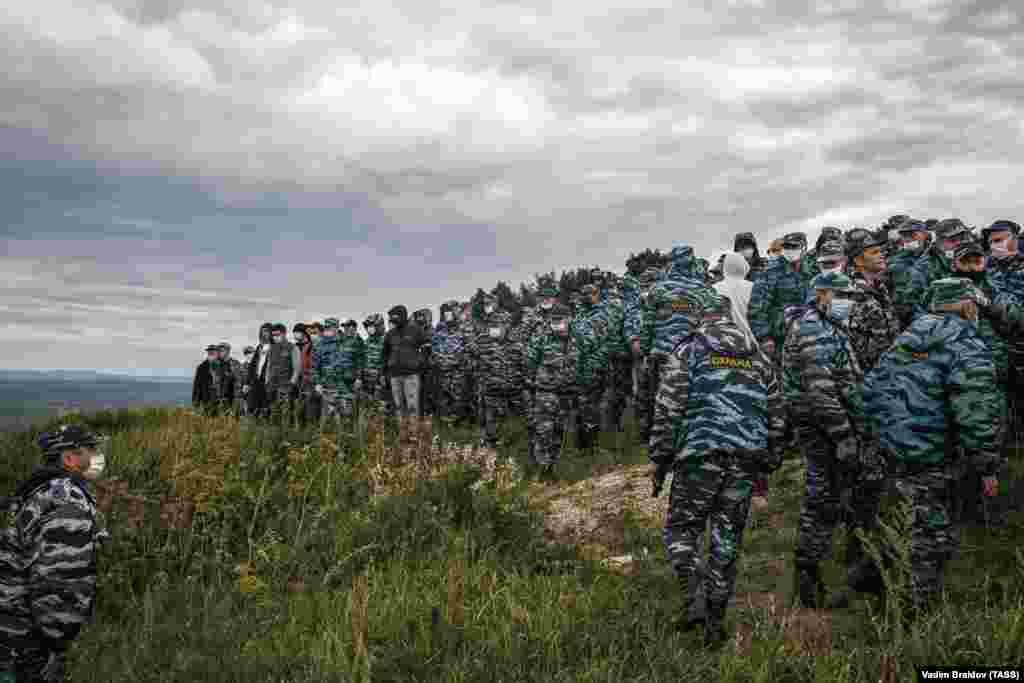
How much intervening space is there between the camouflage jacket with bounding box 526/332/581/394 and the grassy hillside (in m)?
2.47

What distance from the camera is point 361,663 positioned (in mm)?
4133

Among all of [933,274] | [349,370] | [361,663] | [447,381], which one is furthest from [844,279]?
[447,381]

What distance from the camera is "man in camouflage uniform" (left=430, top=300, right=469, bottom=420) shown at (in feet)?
57.9

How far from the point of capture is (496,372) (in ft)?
48.5

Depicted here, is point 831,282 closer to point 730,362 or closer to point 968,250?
point 968,250

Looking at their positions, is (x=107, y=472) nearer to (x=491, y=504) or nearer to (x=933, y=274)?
(x=491, y=504)

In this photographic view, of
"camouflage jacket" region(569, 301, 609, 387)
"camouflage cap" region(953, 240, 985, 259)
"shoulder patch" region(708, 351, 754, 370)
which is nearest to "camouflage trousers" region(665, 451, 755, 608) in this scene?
→ "shoulder patch" region(708, 351, 754, 370)

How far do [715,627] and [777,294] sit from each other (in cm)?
619

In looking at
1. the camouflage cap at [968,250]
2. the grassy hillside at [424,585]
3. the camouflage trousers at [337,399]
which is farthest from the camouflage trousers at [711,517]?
the camouflage trousers at [337,399]

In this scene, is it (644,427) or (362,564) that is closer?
(362,564)

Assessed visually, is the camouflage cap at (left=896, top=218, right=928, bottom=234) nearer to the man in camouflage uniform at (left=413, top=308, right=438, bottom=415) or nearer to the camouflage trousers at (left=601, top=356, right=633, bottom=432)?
the camouflage trousers at (left=601, top=356, right=633, bottom=432)

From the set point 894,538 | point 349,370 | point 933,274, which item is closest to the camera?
point 894,538

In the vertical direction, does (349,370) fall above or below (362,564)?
above

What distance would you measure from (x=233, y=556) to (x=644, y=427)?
7.88 meters
